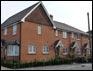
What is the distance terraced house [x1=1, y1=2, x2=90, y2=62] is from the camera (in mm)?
31828

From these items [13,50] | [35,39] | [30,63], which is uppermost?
[35,39]

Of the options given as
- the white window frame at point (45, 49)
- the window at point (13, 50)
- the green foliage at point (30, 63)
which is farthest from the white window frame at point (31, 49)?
the green foliage at point (30, 63)

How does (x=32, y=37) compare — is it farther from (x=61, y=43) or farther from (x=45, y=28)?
(x=61, y=43)

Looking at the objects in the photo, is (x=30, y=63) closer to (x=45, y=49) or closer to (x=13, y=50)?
(x=13, y=50)

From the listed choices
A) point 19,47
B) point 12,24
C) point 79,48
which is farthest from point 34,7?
point 79,48

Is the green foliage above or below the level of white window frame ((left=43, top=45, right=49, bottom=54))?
below

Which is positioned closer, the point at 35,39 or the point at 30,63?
the point at 30,63

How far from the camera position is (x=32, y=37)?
109ft

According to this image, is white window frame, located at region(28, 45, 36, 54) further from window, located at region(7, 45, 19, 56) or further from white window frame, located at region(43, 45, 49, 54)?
white window frame, located at region(43, 45, 49, 54)

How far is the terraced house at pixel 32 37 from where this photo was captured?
31.8 metres

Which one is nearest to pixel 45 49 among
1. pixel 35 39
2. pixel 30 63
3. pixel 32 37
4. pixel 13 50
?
pixel 35 39

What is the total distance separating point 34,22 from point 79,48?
17883mm

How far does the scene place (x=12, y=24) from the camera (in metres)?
34.2

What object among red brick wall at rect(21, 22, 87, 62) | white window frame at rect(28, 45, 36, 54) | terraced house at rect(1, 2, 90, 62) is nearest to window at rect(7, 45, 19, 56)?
terraced house at rect(1, 2, 90, 62)
